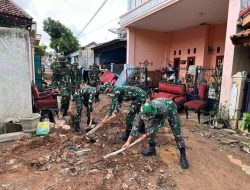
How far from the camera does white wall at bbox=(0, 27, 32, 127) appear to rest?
4.82 m

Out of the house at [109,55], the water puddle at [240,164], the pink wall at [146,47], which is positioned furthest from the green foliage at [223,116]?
the house at [109,55]

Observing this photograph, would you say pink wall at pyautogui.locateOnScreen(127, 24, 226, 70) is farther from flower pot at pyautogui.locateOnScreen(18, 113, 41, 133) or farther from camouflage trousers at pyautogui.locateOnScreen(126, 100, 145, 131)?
flower pot at pyautogui.locateOnScreen(18, 113, 41, 133)

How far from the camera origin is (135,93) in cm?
455

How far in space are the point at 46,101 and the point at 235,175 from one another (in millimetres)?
4969

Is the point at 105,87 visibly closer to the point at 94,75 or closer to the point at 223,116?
the point at 223,116

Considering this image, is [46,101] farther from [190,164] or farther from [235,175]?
[235,175]

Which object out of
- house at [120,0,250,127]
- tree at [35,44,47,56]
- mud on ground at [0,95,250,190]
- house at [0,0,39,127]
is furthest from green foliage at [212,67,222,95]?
tree at [35,44,47,56]

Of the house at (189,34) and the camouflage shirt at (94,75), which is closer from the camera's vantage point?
the house at (189,34)

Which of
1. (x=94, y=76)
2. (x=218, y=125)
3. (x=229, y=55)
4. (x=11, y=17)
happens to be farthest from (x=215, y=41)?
(x=11, y=17)

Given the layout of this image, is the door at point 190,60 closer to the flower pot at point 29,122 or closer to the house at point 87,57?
the flower pot at point 29,122

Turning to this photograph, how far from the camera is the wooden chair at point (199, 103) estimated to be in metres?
6.56

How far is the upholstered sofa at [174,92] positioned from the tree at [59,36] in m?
20.5

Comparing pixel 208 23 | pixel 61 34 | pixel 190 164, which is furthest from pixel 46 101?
pixel 61 34

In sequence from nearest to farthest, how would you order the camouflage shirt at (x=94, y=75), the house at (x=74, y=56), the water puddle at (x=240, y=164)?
the water puddle at (x=240, y=164), the camouflage shirt at (x=94, y=75), the house at (x=74, y=56)
